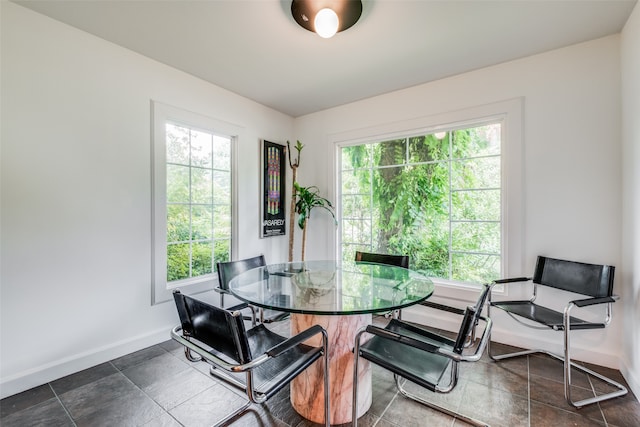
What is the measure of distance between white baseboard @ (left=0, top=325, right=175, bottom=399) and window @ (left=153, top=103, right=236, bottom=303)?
0.38m

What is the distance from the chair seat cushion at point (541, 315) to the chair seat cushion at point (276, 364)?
162 centimetres

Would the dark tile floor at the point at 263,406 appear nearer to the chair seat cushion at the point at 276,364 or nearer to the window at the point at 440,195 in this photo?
the chair seat cushion at the point at 276,364

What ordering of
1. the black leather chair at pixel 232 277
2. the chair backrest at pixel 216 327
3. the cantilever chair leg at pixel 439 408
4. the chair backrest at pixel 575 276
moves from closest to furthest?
the chair backrest at pixel 216 327, the cantilever chair leg at pixel 439 408, the chair backrest at pixel 575 276, the black leather chair at pixel 232 277

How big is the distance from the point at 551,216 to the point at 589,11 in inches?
59.6

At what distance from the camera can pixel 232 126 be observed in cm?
332

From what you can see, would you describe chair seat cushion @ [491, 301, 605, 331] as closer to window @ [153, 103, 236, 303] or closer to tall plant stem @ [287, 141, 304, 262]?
tall plant stem @ [287, 141, 304, 262]

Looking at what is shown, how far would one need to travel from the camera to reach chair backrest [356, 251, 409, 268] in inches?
99.3

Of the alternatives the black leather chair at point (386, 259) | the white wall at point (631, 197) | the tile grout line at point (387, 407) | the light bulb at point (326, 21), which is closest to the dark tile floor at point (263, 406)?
the tile grout line at point (387, 407)

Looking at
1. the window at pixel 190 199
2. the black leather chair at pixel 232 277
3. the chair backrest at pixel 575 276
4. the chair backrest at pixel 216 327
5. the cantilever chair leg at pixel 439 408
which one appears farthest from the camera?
the window at pixel 190 199

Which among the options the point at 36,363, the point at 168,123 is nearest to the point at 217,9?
the point at 168,123

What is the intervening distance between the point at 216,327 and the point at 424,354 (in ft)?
3.67

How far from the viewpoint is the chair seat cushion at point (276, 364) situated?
1265mm

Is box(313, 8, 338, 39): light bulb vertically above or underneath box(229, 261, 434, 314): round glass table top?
above

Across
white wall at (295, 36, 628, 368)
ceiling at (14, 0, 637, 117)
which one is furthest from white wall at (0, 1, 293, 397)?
white wall at (295, 36, 628, 368)
